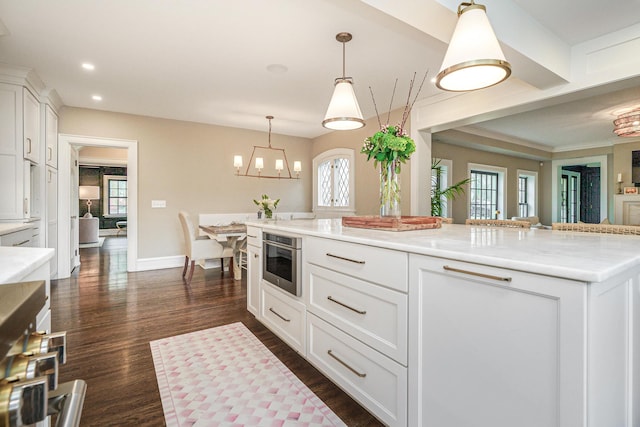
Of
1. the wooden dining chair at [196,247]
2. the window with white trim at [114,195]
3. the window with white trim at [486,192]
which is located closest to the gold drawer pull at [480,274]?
the wooden dining chair at [196,247]

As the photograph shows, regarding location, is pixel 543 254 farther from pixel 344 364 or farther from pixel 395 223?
pixel 344 364

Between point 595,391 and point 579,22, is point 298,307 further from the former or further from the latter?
point 579,22

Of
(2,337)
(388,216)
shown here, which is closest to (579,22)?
(388,216)

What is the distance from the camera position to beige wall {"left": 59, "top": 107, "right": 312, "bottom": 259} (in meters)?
4.92

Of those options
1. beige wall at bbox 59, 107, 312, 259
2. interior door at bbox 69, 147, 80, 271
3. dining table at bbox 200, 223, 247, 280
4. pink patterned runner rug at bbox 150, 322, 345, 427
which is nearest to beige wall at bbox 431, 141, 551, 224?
beige wall at bbox 59, 107, 312, 259

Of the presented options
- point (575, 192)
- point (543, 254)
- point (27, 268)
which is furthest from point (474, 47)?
point (575, 192)

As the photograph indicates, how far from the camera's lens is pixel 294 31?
8.65 feet

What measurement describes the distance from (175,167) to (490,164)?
21.3ft

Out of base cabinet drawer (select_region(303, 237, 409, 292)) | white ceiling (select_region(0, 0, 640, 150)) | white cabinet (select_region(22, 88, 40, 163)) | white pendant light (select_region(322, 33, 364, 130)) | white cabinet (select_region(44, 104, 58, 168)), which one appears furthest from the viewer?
white cabinet (select_region(44, 104, 58, 168))

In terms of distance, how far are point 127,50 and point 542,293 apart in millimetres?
3658

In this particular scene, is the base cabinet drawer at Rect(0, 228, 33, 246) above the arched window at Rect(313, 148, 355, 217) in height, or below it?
below

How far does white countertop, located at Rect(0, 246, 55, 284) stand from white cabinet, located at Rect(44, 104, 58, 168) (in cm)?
386

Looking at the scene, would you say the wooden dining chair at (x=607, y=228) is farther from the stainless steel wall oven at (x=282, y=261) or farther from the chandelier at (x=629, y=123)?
the chandelier at (x=629, y=123)

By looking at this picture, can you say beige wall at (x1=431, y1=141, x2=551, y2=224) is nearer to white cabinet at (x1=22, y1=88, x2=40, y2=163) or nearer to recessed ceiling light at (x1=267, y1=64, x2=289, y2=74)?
recessed ceiling light at (x1=267, y1=64, x2=289, y2=74)
